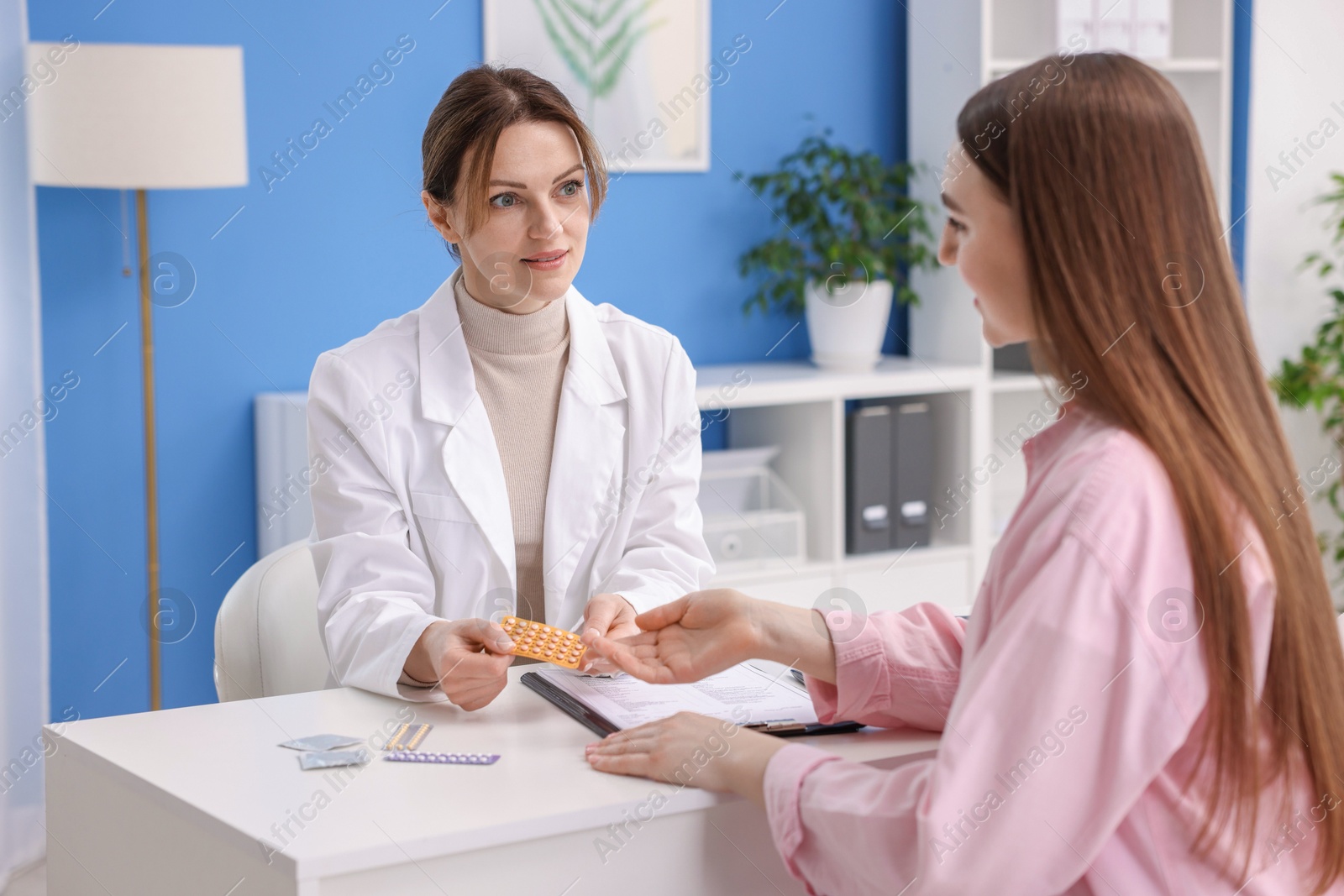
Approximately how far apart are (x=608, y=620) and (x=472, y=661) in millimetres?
239

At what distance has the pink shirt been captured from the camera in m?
0.91

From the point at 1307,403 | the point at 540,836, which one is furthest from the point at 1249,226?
the point at 540,836

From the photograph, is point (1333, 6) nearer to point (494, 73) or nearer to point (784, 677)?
point (494, 73)

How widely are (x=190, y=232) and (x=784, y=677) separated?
1.97m

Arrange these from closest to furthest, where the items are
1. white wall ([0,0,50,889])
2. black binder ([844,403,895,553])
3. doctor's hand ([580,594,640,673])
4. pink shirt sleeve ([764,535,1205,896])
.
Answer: pink shirt sleeve ([764,535,1205,896]) < doctor's hand ([580,594,640,673]) < white wall ([0,0,50,889]) < black binder ([844,403,895,553])

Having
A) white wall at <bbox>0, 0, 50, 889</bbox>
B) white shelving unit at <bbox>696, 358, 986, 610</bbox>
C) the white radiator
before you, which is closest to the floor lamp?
white wall at <bbox>0, 0, 50, 889</bbox>

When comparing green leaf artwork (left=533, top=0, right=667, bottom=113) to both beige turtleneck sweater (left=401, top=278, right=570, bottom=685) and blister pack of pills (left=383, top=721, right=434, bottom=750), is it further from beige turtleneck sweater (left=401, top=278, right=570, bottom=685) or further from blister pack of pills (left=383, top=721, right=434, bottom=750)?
blister pack of pills (left=383, top=721, right=434, bottom=750)

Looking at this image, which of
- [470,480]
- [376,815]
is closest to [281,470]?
[470,480]

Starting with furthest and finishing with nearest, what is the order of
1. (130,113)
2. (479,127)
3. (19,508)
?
(19,508) < (130,113) < (479,127)

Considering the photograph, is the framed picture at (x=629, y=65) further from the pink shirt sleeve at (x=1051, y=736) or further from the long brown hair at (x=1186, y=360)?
the pink shirt sleeve at (x=1051, y=736)

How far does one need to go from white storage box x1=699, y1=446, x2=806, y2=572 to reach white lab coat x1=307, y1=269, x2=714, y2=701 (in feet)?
4.00

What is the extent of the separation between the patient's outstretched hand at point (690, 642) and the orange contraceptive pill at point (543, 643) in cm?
2

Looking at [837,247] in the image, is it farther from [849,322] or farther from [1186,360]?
[1186,360]

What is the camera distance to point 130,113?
247 centimetres
